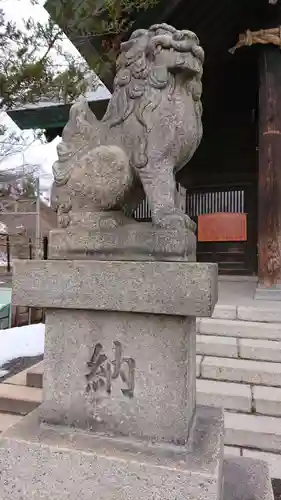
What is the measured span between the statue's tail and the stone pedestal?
476 millimetres

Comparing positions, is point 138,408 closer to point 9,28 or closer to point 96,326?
point 96,326

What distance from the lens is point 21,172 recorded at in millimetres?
8438

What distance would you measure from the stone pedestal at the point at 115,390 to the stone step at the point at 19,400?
1.39 meters

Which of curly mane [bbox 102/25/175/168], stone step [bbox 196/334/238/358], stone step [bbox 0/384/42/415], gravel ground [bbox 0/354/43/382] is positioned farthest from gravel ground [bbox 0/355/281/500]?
curly mane [bbox 102/25/175/168]

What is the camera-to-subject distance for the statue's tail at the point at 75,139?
5.62ft

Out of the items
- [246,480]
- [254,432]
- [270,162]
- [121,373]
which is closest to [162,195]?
[121,373]

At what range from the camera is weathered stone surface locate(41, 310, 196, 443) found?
1.43 metres

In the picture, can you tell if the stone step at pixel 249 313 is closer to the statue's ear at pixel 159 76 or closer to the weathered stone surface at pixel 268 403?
the weathered stone surface at pixel 268 403

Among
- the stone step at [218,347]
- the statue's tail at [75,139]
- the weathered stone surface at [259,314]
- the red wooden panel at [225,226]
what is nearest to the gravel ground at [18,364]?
the stone step at [218,347]

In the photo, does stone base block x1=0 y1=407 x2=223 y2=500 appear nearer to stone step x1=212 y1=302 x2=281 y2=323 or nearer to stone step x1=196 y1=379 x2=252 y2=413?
stone step x1=196 y1=379 x2=252 y2=413

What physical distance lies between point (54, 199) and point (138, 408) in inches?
41.4

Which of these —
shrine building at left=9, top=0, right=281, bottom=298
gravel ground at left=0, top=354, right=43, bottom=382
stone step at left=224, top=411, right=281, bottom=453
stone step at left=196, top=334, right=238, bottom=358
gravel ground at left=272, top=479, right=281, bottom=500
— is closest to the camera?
gravel ground at left=272, top=479, right=281, bottom=500

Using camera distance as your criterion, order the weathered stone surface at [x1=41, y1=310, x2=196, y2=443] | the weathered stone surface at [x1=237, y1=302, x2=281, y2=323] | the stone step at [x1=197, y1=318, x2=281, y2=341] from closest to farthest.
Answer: the weathered stone surface at [x1=41, y1=310, x2=196, y2=443]
the stone step at [x1=197, y1=318, x2=281, y2=341]
the weathered stone surface at [x1=237, y1=302, x2=281, y2=323]

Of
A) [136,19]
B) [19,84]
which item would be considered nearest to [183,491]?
[19,84]
